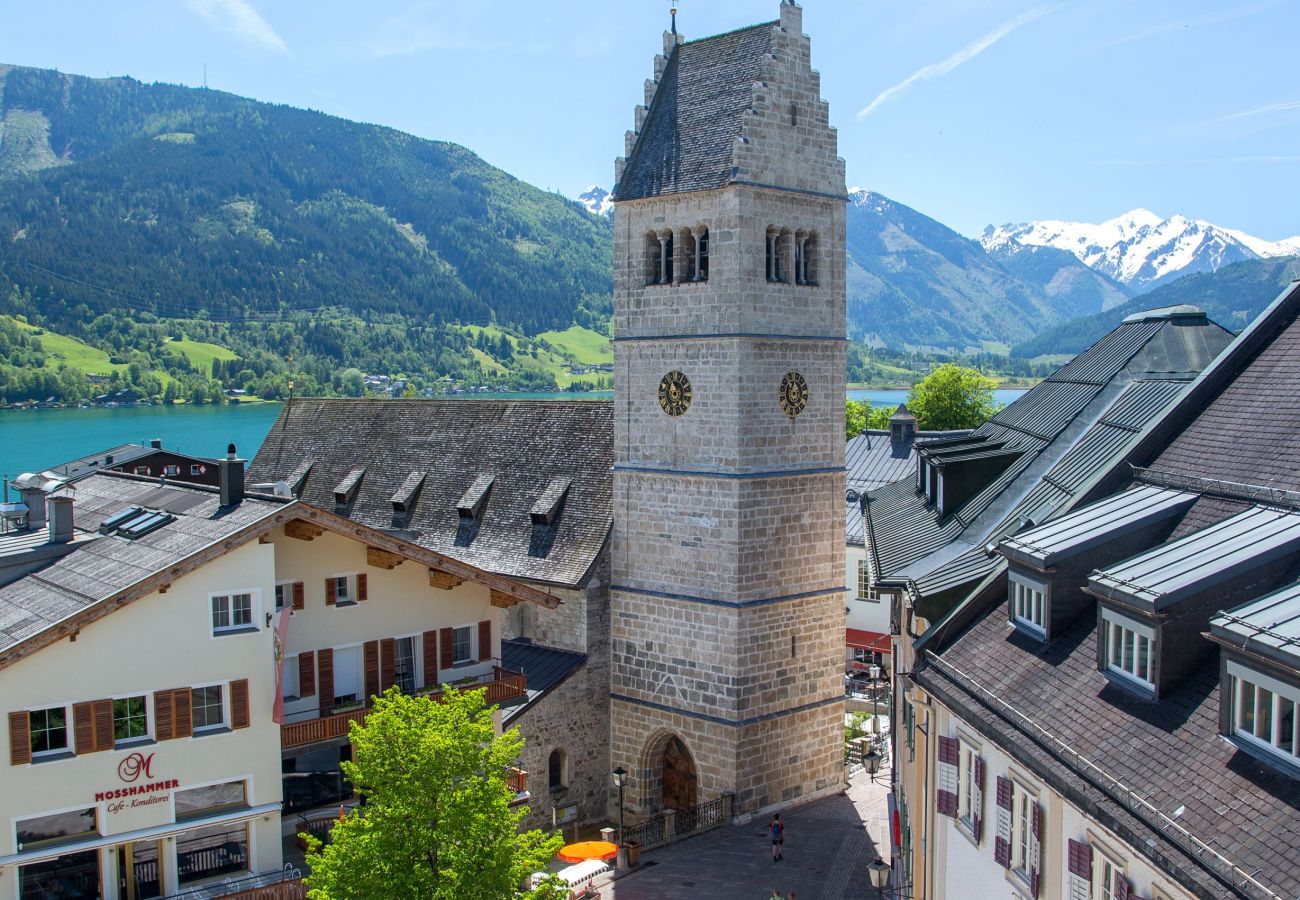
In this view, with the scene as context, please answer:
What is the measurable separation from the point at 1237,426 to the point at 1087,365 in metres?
15.3

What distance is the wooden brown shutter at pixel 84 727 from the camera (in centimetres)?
2555

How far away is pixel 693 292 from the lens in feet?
124

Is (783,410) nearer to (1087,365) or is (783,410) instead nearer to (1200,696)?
(1087,365)

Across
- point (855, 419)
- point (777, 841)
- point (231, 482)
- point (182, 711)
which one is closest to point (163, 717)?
point (182, 711)

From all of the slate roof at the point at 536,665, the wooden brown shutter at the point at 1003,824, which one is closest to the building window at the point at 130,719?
the slate roof at the point at 536,665

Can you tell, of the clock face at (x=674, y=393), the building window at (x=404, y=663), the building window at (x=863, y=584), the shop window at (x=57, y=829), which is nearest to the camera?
the shop window at (x=57, y=829)

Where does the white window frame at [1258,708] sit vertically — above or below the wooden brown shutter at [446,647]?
above

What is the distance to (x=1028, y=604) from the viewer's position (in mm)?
18312

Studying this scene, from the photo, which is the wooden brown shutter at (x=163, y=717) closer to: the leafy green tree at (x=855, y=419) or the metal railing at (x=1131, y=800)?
the metal railing at (x=1131, y=800)

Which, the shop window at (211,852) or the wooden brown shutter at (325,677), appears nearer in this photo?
the shop window at (211,852)

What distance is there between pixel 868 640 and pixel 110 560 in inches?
1352

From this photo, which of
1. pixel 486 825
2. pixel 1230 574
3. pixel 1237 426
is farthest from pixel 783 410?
pixel 1230 574

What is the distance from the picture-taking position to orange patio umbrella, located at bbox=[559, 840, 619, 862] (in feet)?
108

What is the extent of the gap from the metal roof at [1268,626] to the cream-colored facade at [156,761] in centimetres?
2037
